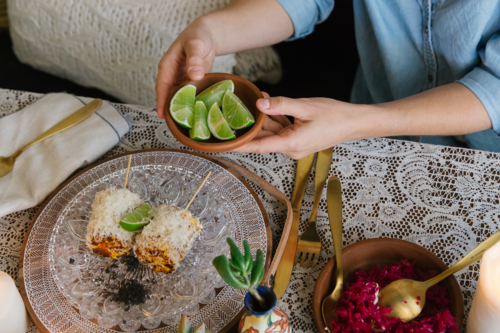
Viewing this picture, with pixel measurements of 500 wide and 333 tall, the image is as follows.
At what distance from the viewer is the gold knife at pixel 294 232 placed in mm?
810

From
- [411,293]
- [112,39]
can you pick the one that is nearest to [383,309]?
[411,293]

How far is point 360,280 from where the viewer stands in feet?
2.46

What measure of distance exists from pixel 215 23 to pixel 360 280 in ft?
2.61

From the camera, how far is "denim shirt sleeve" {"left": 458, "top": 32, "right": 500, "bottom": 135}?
953mm

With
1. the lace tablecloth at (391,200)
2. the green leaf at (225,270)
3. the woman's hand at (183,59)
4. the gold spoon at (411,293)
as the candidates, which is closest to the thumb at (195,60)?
the woman's hand at (183,59)

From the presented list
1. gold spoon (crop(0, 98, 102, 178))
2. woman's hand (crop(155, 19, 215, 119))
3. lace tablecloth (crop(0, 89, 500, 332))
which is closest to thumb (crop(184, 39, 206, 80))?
woman's hand (crop(155, 19, 215, 119))

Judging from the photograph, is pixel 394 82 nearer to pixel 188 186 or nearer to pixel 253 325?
pixel 188 186

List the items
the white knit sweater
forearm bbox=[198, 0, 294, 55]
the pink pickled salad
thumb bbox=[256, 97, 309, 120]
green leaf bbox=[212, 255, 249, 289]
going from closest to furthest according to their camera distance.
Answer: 1. green leaf bbox=[212, 255, 249, 289]
2. the pink pickled salad
3. thumb bbox=[256, 97, 309, 120]
4. forearm bbox=[198, 0, 294, 55]
5. the white knit sweater

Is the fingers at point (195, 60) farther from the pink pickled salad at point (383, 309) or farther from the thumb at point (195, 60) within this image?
the pink pickled salad at point (383, 309)

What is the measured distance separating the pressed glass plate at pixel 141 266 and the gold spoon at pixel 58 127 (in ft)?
0.57

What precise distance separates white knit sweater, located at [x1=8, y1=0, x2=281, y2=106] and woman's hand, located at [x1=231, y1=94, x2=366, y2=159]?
0.82 meters

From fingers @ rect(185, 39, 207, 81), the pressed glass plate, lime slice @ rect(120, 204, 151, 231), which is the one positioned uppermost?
fingers @ rect(185, 39, 207, 81)

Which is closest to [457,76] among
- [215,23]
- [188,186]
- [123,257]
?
[215,23]

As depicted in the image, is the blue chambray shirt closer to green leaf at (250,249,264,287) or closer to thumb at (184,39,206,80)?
thumb at (184,39,206,80)
